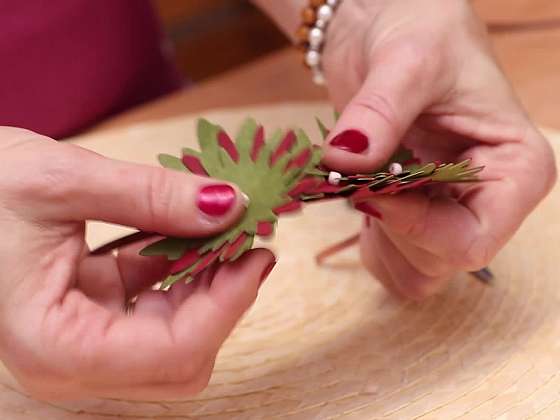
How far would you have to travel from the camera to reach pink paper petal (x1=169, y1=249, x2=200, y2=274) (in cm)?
42

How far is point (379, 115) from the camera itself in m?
0.52

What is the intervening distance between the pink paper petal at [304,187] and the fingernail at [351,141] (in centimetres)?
4

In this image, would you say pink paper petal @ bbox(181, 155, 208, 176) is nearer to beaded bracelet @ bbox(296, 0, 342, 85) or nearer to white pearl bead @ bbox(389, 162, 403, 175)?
white pearl bead @ bbox(389, 162, 403, 175)

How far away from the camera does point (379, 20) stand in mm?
641

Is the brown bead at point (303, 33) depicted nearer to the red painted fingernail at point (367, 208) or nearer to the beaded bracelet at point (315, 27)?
the beaded bracelet at point (315, 27)

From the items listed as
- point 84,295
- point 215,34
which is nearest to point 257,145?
point 84,295

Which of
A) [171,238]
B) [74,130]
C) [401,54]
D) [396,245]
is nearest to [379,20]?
[401,54]

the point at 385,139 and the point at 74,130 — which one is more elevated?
the point at 385,139

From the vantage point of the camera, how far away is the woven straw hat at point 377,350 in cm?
51

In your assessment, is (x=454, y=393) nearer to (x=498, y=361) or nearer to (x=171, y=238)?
(x=498, y=361)

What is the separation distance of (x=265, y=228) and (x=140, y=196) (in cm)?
7

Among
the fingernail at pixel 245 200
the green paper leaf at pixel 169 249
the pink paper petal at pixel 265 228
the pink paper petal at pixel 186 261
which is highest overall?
the fingernail at pixel 245 200

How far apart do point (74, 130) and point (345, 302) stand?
50 cm

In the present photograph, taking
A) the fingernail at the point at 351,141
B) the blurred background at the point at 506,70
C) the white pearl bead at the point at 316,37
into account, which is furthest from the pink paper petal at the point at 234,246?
the blurred background at the point at 506,70
